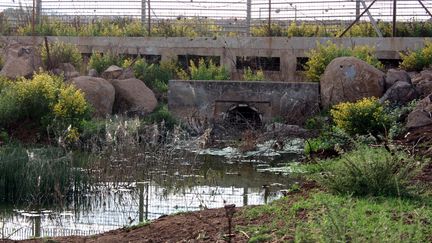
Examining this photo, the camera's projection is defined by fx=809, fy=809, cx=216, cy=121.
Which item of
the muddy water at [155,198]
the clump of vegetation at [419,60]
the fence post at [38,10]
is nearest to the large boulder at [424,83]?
the clump of vegetation at [419,60]

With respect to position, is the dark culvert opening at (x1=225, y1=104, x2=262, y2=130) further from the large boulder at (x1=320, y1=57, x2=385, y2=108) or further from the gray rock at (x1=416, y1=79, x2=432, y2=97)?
the gray rock at (x1=416, y1=79, x2=432, y2=97)

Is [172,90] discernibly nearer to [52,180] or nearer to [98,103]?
[98,103]

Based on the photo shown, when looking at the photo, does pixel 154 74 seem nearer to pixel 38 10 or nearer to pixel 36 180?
pixel 38 10

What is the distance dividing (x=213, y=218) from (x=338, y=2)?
921 inches

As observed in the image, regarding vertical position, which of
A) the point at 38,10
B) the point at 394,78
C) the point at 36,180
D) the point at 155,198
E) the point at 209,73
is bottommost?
the point at 155,198

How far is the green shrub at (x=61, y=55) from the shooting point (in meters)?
24.5

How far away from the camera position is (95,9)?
34312mm

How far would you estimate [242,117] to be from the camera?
20.9 meters

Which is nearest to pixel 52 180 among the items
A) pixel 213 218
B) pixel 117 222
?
pixel 117 222

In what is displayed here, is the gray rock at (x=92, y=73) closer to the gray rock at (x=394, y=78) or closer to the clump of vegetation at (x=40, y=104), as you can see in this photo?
the clump of vegetation at (x=40, y=104)

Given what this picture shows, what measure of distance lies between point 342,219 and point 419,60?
1760 centimetres

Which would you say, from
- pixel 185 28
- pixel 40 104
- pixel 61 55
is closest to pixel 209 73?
pixel 61 55

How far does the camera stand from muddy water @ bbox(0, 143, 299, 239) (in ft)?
32.7

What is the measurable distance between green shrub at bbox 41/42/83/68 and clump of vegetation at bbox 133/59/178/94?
6.31 ft
